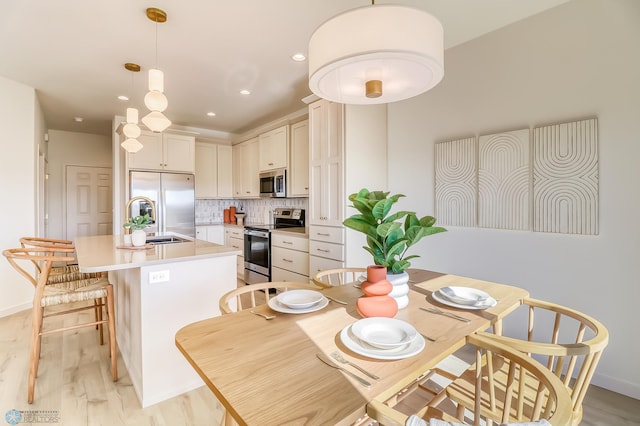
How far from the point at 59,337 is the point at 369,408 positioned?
3331 mm

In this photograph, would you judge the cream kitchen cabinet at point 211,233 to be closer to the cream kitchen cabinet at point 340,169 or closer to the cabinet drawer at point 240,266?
the cabinet drawer at point 240,266

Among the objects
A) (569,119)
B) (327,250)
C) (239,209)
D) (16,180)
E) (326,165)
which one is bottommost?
(327,250)

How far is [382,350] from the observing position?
93cm

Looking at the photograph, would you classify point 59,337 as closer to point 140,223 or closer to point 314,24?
point 140,223

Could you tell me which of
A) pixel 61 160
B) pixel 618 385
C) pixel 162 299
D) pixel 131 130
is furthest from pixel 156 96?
pixel 61 160

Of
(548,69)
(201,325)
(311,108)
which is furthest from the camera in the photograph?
(311,108)

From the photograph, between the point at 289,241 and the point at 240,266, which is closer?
the point at 289,241

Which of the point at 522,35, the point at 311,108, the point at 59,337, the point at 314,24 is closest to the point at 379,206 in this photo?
the point at 314,24

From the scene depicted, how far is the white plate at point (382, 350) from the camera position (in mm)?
899

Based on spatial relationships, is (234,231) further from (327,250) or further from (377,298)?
(377,298)

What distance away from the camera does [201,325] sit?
1139 mm

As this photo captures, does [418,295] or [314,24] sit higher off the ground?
[314,24]

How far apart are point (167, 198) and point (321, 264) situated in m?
2.78

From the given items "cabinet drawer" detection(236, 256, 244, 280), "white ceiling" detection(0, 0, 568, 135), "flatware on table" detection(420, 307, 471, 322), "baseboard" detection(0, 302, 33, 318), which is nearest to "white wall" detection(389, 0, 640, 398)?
"white ceiling" detection(0, 0, 568, 135)
